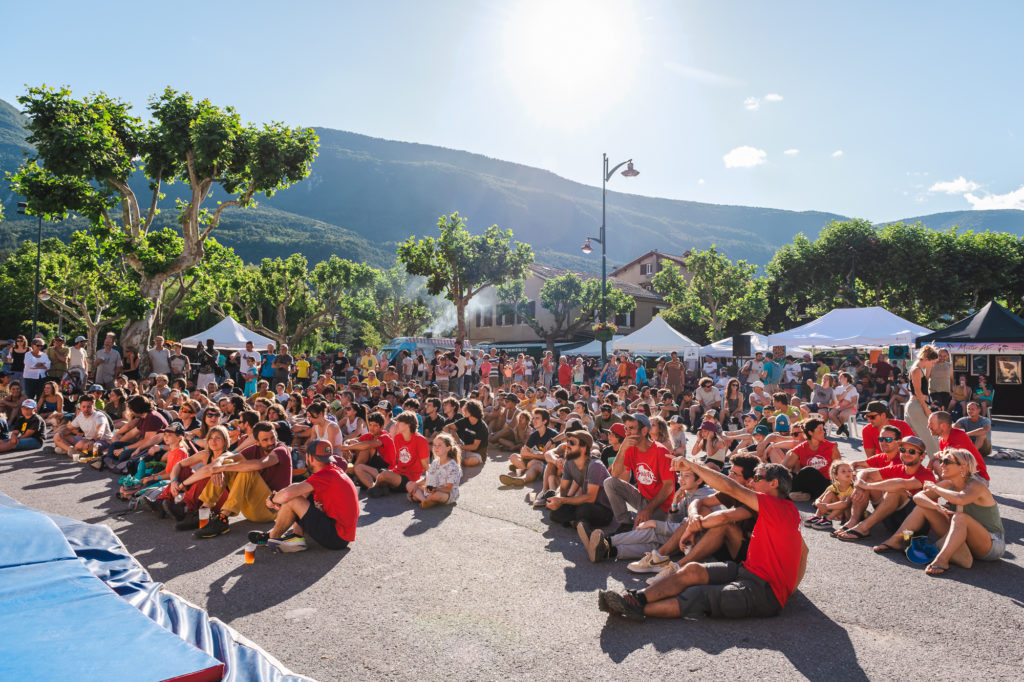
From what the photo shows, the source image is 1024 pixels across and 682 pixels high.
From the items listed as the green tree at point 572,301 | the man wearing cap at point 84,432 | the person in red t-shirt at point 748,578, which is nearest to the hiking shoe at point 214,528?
the person in red t-shirt at point 748,578

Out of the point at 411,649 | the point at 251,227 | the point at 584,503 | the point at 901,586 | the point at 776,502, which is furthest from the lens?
the point at 251,227

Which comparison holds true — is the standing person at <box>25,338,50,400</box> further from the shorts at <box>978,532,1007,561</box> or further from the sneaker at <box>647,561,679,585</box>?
the shorts at <box>978,532,1007,561</box>

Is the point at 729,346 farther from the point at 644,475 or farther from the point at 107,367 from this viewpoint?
the point at 107,367

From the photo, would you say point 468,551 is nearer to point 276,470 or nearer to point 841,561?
point 276,470

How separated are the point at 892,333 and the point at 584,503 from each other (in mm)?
15932

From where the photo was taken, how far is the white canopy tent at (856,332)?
17.6 m

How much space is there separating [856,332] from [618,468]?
15.5 meters

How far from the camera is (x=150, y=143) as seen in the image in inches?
709

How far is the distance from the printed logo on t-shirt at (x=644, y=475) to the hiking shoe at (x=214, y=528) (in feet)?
14.3

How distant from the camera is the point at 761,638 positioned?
12.2 ft

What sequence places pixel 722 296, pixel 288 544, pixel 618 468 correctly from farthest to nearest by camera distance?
pixel 722 296, pixel 618 468, pixel 288 544

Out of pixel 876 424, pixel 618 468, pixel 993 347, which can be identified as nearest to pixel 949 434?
pixel 876 424

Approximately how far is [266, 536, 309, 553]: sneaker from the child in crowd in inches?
207

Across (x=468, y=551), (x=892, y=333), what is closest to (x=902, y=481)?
(x=468, y=551)
